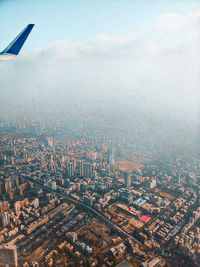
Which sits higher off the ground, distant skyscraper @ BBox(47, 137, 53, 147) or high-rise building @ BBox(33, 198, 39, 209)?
distant skyscraper @ BBox(47, 137, 53, 147)

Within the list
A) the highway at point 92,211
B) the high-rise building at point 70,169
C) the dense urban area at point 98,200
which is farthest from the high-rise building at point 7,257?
the high-rise building at point 70,169

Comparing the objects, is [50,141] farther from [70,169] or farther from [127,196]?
[127,196]

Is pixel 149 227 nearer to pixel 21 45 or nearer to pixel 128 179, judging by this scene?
pixel 128 179

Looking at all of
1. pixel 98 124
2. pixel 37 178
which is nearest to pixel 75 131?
pixel 98 124

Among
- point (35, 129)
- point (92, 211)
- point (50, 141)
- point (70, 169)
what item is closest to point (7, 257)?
point (92, 211)

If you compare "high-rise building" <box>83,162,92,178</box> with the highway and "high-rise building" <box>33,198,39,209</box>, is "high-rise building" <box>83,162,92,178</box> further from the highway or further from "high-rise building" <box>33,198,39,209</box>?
"high-rise building" <box>33,198,39,209</box>

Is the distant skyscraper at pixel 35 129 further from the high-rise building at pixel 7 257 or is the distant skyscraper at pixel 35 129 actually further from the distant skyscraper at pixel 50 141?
the high-rise building at pixel 7 257

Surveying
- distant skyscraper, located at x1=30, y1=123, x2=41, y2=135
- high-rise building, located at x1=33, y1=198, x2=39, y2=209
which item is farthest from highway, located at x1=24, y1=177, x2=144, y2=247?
distant skyscraper, located at x1=30, y1=123, x2=41, y2=135
